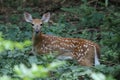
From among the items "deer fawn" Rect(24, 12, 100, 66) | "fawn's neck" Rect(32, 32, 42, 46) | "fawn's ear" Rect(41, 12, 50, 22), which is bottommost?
"deer fawn" Rect(24, 12, 100, 66)

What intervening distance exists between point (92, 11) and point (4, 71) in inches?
231

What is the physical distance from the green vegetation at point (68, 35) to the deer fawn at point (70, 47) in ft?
0.56

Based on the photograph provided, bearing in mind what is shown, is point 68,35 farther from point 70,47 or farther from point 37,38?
point 70,47

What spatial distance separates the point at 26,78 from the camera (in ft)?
7.41

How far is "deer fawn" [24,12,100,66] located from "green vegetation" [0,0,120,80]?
0.17 meters

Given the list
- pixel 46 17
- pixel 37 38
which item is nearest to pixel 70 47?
pixel 37 38

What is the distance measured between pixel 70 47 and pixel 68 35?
10.1 feet

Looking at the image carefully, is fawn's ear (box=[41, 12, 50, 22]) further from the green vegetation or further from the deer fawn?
the green vegetation

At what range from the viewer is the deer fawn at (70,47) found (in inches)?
337

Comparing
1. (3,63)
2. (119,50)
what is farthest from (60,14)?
(119,50)

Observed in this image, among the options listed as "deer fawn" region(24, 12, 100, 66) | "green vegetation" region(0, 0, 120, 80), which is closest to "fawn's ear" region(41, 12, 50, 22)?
"deer fawn" region(24, 12, 100, 66)

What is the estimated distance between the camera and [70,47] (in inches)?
345

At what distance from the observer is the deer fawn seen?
8570 mm

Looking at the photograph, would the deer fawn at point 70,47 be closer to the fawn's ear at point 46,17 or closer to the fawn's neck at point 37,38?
the fawn's neck at point 37,38
